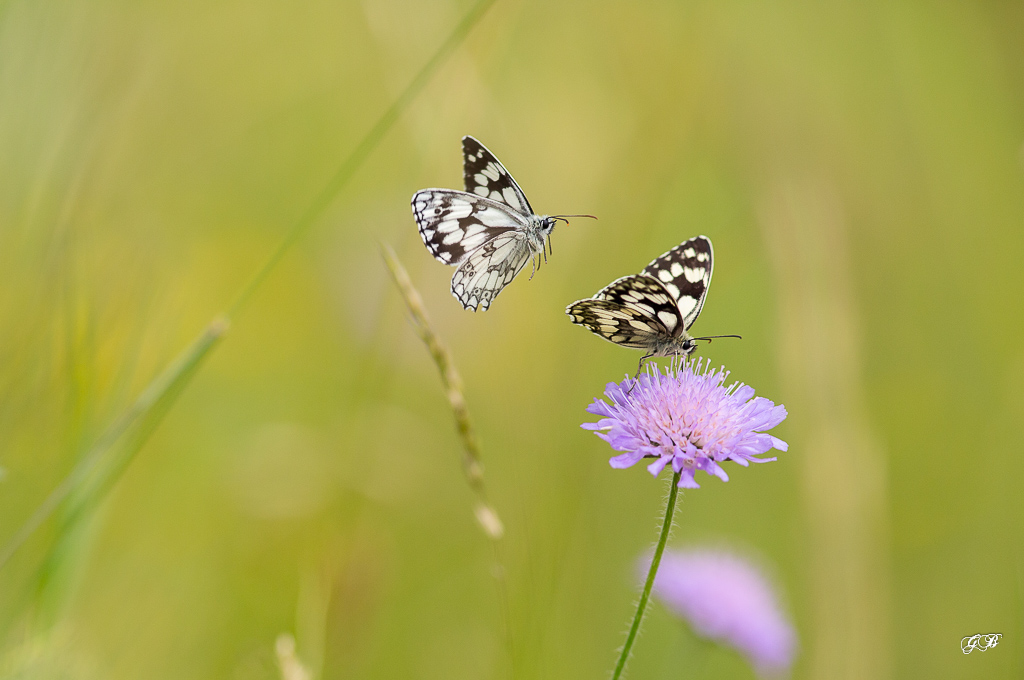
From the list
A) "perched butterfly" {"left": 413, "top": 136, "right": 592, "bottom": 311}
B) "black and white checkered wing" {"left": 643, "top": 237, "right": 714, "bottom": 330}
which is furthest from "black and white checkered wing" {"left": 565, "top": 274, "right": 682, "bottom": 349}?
"perched butterfly" {"left": 413, "top": 136, "right": 592, "bottom": 311}

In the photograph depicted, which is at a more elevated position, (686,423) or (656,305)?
(656,305)

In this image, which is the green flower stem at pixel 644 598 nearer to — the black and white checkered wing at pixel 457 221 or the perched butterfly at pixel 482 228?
the perched butterfly at pixel 482 228

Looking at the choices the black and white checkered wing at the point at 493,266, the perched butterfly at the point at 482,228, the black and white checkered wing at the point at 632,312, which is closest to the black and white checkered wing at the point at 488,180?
the perched butterfly at the point at 482,228

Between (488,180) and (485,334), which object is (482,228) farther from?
(485,334)

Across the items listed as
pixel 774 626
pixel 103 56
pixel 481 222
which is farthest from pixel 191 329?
pixel 774 626

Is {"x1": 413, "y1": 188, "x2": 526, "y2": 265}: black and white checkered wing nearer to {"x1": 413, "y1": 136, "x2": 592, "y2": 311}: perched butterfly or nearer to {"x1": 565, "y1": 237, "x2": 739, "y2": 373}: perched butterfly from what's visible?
{"x1": 413, "y1": 136, "x2": 592, "y2": 311}: perched butterfly

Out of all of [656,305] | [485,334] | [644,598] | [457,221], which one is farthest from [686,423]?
[485,334]
